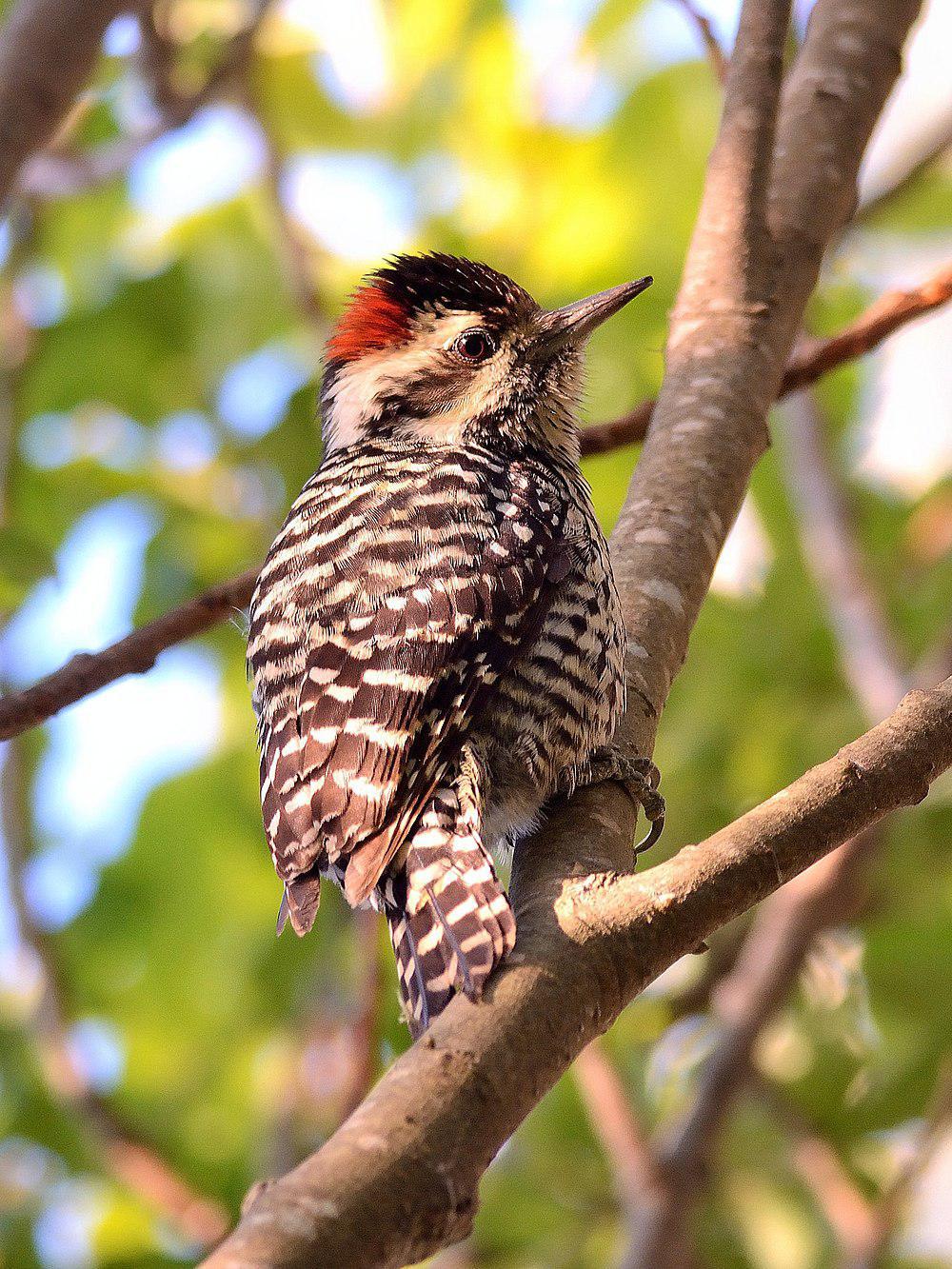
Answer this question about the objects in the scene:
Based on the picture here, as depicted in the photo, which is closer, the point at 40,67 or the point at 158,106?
the point at 40,67

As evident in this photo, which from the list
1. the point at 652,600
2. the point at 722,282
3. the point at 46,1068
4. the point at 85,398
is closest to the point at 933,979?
the point at 652,600

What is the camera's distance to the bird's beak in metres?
3.23

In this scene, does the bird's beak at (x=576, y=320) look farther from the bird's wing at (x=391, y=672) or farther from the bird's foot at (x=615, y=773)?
the bird's foot at (x=615, y=773)

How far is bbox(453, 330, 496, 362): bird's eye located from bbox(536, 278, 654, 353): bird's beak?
11cm

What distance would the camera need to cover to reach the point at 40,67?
9.27 ft

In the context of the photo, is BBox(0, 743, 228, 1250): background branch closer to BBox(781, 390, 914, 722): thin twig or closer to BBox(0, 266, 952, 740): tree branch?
BBox(0, 266, 952, 740): tree branch

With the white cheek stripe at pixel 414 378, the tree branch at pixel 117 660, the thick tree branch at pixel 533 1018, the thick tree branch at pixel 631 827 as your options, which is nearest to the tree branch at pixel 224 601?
the tree branch at pixel 117 660

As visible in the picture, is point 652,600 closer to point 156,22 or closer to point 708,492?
point 708,492

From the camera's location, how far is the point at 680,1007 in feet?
13.1

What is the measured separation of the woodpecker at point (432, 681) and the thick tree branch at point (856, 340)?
0.57 feet

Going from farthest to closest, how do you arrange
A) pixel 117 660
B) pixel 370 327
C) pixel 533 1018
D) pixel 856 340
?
pixel 370 327
pixel 856 340
pixel 117 660
pixel 533 1018

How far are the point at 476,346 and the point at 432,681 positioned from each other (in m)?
1.17

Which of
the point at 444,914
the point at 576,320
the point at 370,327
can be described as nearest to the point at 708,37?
the point at 576,320

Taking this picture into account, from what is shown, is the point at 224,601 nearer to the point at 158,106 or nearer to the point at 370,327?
the point at 370,327
